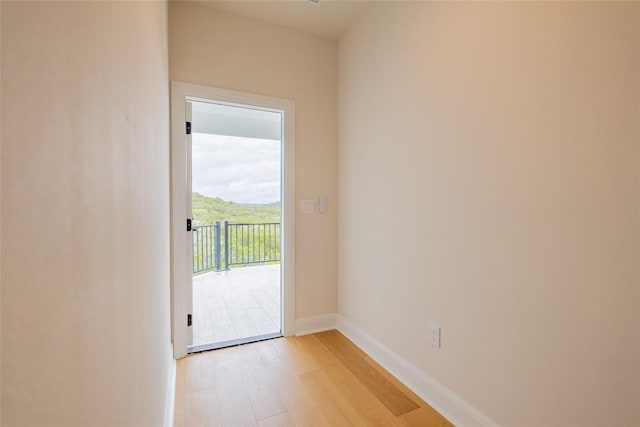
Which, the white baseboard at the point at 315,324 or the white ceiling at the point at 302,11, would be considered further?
the white baseboard at the point at 315,324

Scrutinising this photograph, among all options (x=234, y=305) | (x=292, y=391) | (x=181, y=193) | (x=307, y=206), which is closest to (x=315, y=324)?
(x=292, y=391)

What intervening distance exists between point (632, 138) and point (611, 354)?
0.75 meters

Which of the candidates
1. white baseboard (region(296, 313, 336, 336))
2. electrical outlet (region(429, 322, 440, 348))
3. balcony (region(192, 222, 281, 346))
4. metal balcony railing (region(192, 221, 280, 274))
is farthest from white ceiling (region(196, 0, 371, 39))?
metal balcony railing (region(192, 221, 280, 274))

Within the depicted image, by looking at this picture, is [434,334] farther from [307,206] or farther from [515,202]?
[307,206]

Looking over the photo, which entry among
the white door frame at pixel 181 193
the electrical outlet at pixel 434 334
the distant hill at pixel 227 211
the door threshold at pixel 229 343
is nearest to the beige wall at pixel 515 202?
the electrical outlet at pixel 434 334

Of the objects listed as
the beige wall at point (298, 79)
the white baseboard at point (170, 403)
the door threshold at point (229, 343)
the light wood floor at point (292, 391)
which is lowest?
the light wood floor at point (292, 391)

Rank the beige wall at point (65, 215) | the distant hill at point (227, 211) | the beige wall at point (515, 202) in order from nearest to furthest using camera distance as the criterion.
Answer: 1. the beige wall at point (65, 215)
2. the beige wall at point (515, 202)
3. the distant hill at point (227, 211)

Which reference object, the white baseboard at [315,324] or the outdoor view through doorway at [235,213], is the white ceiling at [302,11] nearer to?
the outdoor view through doorway at [235,213]

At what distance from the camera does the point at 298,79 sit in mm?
2605

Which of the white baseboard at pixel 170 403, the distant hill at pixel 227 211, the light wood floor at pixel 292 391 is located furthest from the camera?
the distant hill at pixel 227 211

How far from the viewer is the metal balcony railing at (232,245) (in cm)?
504

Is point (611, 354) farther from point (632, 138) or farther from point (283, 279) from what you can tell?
point (283, 279)

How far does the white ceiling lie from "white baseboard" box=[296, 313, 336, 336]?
2598mm

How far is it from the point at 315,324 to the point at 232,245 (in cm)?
314
